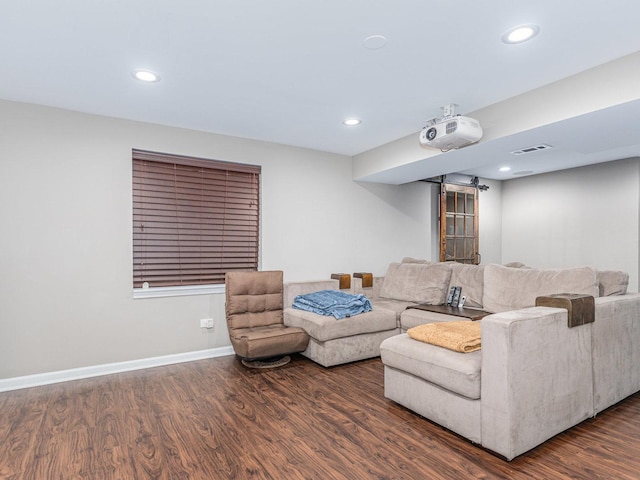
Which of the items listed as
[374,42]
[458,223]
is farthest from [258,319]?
[458,223]

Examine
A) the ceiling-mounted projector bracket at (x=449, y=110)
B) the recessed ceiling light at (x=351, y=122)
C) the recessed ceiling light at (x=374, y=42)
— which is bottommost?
the ceiling-mounted projector bracket at (x=449, y=110)

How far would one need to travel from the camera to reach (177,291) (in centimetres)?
396

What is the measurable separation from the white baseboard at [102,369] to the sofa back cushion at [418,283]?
2.16 metres

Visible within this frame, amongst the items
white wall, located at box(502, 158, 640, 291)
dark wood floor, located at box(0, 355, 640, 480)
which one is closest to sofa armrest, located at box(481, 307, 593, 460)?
dark wood floor, located at box(0, 355, 640, 480)

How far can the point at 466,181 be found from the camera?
6.16 m

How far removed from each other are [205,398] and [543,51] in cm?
351

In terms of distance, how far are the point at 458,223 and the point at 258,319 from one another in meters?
3.79

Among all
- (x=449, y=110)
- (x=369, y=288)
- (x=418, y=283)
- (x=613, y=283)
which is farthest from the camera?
(x=369, y=288)

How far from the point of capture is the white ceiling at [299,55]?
2014 mm

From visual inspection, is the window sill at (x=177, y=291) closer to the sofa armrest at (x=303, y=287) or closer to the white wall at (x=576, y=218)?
the sofa armrest at (x=303, y=287)

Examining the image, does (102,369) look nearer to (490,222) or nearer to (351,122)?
(351,122)

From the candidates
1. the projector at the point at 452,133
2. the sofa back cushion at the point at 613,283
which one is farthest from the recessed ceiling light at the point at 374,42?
the sofa back cushion at the point at 613,283

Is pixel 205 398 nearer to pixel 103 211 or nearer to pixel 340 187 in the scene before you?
pixel 103 211

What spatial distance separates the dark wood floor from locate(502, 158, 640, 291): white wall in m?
3.05
